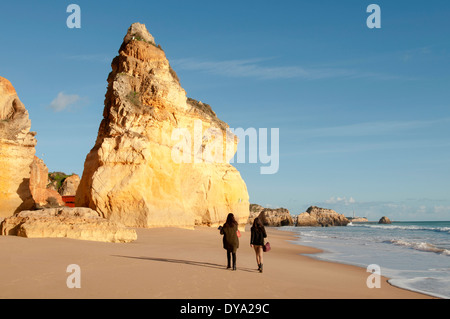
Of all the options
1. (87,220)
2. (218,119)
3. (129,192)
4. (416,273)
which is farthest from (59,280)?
(218,119)

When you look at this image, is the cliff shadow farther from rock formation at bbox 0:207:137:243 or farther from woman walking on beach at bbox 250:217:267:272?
woman walking on beach at bbox 250:217:267:272

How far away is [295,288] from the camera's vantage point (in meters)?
7.81

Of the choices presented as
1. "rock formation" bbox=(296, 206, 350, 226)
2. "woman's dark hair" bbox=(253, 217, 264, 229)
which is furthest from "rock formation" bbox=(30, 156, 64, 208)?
"rock formation" bbox=(296, 206, 350, 226)

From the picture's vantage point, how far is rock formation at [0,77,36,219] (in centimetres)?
2081

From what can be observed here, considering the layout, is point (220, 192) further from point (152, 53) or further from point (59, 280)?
Result: point (59, 280)

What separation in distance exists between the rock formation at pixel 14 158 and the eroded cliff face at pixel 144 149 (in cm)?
320

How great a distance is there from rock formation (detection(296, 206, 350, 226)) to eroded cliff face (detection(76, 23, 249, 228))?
242 feet

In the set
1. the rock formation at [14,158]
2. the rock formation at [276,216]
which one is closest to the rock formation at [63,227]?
the rock formation at [14,158]

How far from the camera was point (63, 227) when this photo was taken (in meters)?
13.1

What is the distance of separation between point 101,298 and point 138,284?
1.09m

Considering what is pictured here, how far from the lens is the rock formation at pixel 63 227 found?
12727mm

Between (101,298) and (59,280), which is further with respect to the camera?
(59,280)

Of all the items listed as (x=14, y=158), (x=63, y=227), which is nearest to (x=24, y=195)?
(x=14, y=158)

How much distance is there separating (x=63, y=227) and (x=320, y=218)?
9672 centimetres
